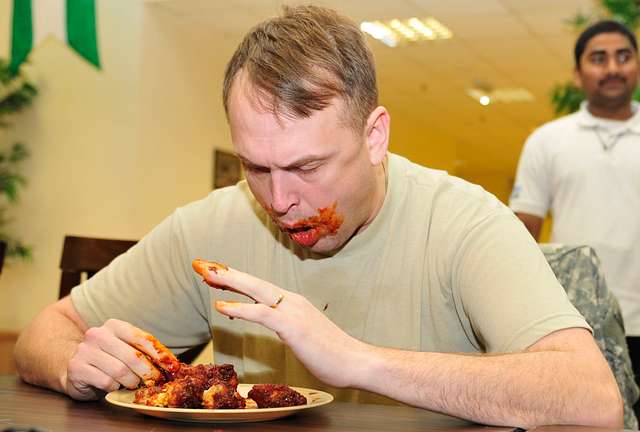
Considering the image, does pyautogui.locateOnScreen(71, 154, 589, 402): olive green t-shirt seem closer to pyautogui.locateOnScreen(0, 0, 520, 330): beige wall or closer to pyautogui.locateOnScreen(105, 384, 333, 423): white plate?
pyautogui.locateOnScreen(105, 384, 333, 423): white plate

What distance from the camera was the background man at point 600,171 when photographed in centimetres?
288

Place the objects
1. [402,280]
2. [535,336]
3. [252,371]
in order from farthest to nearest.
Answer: [252,371] → [402,280] → [535,336]

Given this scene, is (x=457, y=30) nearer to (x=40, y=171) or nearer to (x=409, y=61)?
(x=409, y=61)

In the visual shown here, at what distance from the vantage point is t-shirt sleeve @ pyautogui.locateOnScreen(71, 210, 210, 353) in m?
1.60

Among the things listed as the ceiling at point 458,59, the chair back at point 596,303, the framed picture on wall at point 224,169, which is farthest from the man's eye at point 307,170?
the framed picture on wall at point 224,169

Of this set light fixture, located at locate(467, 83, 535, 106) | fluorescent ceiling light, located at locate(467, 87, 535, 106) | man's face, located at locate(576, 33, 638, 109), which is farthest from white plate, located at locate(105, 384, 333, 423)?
fluorescent ceiling light, located at locate(467, 87, 535, 106)

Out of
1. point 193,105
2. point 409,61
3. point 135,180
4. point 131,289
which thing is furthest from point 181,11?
point 131,289

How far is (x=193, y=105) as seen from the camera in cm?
727

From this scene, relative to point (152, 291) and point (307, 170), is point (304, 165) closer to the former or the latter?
point (307, 170)

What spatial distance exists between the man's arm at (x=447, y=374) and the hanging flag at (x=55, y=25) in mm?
4053

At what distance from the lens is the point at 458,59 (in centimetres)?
808

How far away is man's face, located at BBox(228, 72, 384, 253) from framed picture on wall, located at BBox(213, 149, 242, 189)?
6.26 metres

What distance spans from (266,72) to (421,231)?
38 cm

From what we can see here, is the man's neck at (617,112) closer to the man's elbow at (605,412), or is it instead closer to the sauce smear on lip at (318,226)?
the sauce smear on lip at (318,226)
